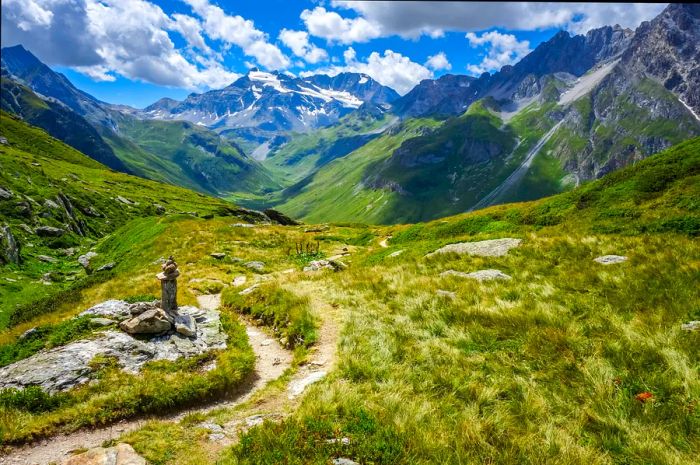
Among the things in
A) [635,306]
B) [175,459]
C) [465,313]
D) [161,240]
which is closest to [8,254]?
[161,240]

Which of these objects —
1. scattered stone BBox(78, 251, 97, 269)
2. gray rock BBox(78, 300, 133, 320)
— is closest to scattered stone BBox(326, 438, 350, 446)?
gray rock BBox(78, 300, 133, 320)

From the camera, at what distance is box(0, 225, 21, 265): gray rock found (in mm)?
36219

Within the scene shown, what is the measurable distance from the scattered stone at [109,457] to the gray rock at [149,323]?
18.3 ft

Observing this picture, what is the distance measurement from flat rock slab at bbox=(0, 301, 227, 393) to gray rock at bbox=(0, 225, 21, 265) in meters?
31.2

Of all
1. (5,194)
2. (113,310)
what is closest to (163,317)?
(113,310)

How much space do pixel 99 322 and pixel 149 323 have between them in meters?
1.71

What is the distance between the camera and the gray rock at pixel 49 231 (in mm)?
48688

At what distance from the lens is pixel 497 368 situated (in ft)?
32.9

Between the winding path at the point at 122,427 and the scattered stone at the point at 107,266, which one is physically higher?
the scattered stone at the point at 107,266

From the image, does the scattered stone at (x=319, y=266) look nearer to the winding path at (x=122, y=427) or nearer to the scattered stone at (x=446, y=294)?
the scattered stone at (x=446, y=294)

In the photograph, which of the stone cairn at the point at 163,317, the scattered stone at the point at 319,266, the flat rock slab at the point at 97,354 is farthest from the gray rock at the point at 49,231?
the stone cairn at the point at 163,317

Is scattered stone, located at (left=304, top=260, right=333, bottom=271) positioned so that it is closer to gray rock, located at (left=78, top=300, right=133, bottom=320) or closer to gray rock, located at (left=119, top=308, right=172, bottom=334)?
gray rock, located at (left=78, top=300, right=133, bottom=320)

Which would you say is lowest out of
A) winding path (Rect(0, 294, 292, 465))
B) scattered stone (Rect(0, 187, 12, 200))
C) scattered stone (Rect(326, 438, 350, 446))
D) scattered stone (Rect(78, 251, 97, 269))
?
winding path (Rect(0, 294, 292, 465))

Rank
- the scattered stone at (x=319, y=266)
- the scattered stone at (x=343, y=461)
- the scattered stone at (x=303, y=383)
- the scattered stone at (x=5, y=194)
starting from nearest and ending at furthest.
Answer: the scattered stone at (x=343, y=461) < the scattered stone at (x=303, y=383) < the scattered stone at (x=319, y=266) < the scattered stone at (x=5, y=194)
